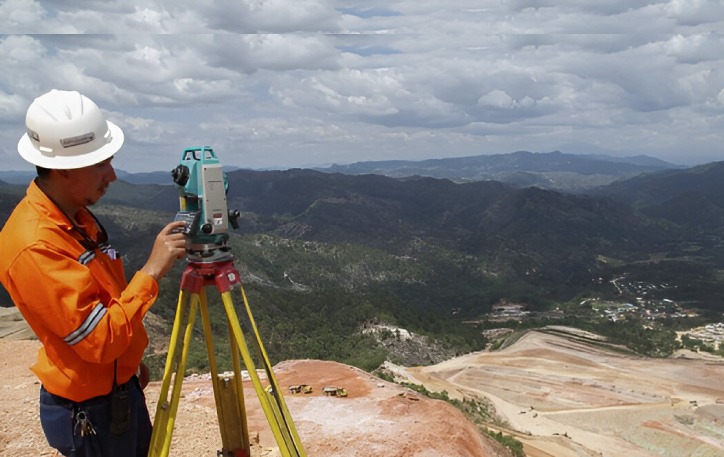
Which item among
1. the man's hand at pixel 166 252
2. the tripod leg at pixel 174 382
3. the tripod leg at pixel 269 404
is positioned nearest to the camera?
the man's hand at pixel 166 252

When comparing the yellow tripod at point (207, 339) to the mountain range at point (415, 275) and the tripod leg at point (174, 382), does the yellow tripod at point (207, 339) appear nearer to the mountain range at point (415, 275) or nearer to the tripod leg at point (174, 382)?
the tripod leg at point (174, 382)

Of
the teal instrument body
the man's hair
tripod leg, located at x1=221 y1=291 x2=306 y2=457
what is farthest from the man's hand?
the man's hair

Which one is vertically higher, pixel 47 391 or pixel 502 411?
pixel 47 391

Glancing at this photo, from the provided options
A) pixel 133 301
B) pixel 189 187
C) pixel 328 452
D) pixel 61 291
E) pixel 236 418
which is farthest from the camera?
pixel 328 452

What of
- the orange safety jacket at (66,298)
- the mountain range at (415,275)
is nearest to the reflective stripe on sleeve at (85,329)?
the orange safety jacket at (66,298)

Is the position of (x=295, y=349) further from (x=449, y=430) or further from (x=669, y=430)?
(x=449, y=430)

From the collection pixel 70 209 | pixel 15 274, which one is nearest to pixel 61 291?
pixel 15 274

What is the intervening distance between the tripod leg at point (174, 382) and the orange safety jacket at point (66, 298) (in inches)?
15.8

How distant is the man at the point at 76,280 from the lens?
2295 millimetres

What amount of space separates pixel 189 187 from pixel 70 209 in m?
0.62

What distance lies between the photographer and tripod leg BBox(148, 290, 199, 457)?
117 inches

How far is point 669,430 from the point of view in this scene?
82.4 ft

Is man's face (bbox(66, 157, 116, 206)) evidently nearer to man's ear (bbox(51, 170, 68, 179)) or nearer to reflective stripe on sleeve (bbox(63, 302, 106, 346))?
man's ear (bbox(51, 170, 68, 179))

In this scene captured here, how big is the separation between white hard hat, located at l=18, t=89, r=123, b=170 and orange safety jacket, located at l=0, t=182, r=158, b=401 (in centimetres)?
19
